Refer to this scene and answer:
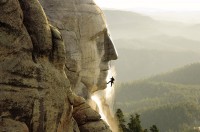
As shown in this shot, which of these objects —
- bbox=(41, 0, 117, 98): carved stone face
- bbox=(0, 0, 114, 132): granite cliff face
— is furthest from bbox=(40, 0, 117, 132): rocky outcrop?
bbox=(0, 0, 114, 132): granite cliff face

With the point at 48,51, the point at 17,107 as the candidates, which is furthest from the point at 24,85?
the point at 48,51

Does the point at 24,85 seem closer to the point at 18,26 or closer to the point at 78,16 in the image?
the point at 18,26

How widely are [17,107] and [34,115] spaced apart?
904 millimetres

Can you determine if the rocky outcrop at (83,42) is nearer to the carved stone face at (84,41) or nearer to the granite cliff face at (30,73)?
the carved stone face at (84,41)

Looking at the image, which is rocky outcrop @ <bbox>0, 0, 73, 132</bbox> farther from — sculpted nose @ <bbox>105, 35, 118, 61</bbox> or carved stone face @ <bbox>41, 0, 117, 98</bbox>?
sculpted nose @ <bbox>105, 35, 118, 61</bbox>

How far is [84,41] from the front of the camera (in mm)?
26156

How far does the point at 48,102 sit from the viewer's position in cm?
1633

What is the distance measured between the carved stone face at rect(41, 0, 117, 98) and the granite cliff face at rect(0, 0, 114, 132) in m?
6.39

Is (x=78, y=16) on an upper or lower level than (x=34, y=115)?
upper

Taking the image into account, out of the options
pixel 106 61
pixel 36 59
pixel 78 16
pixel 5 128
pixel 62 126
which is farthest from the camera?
pixel 106 61

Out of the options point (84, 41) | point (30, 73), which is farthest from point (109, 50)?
point (30, 73)

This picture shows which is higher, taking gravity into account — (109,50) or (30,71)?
(109,50)

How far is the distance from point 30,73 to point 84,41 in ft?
34.9

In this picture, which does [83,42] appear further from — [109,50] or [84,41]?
[109,50]
